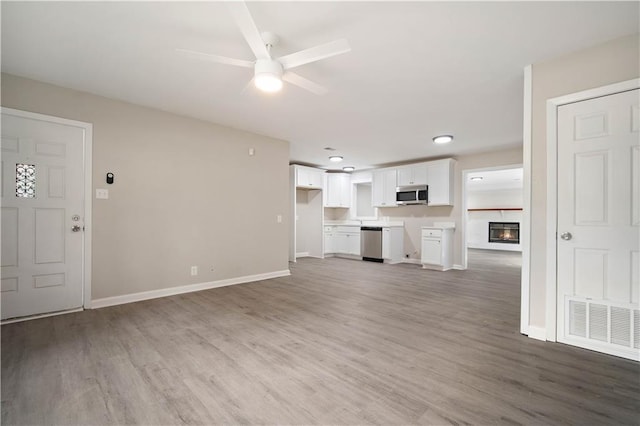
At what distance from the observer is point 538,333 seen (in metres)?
2.48

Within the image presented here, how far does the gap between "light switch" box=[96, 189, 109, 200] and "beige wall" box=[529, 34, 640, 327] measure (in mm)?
4492

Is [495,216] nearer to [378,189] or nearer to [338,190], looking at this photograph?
[378,189]

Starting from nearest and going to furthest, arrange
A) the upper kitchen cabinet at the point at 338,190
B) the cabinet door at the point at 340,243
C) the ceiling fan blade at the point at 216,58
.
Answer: the ceiling fan blade at the point at 216,58 → the cabinet door at the point at 340,243 → the upper kitchen cabinet at the point at 338,190

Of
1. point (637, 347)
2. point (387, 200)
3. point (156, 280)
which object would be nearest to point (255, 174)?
point (156, 280)

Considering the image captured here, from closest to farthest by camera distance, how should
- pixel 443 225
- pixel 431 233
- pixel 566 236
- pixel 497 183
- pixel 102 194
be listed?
1. pixel 566 236
2. pixel 102 194
3. pixel 431 233
4. pixel 443 225
5. pixel 497 183

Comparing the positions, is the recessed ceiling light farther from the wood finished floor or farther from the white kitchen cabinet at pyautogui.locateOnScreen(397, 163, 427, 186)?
the wood finished floor

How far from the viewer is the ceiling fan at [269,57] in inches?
73.4

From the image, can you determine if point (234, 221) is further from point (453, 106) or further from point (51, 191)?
point (453, 106)

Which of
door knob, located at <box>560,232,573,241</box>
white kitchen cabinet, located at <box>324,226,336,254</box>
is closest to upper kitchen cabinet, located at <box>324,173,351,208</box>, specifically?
white kitchen cabinet, located at <box>324,226,336,254</box>

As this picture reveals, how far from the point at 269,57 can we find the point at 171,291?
10.5ft

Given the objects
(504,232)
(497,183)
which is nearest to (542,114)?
(497,183)

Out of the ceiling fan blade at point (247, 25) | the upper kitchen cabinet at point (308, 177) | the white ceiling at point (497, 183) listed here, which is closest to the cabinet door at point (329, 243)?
the upper kitchen cabinet at point (308, 177)

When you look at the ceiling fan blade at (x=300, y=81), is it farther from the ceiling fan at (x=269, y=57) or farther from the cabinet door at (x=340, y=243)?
the cabinet door at (x=340, y=243)

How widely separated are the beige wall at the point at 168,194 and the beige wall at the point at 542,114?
3707 mm
